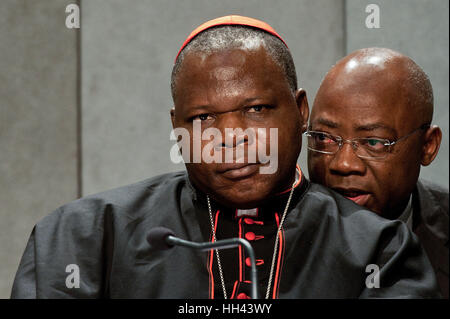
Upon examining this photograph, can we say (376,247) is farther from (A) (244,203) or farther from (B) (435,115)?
(B) (435,115)

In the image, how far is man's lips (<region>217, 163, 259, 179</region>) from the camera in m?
1.44

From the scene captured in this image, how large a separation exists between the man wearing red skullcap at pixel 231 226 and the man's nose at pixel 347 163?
30cm

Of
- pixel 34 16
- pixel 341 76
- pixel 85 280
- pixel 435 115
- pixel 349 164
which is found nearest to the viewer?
pixel 85 280

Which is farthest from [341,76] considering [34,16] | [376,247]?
[34,16]

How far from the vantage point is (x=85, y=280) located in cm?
144

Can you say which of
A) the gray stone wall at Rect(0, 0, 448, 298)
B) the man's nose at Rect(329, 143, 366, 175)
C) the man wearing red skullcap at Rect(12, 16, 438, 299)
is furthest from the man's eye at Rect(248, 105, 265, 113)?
the gray stone wall at Rect(0, 0, 448, 298)

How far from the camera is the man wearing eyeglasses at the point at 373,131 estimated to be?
1.91 m

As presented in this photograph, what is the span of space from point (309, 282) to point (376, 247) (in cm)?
19

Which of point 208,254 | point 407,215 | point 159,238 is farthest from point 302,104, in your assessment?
point 407,215

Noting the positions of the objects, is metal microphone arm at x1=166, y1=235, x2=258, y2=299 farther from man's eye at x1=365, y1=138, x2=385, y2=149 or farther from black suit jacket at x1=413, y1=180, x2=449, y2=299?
black suit jacket at x1=413, y1=180, x2=449, y2=299

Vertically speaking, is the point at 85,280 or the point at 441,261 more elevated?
the point at 85,280

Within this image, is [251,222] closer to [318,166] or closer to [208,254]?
[208,254]

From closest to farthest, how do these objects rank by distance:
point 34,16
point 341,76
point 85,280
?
1. point 85,280
2. point 341,76
3. point 34,16

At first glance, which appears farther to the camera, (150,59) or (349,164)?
(150,59)
